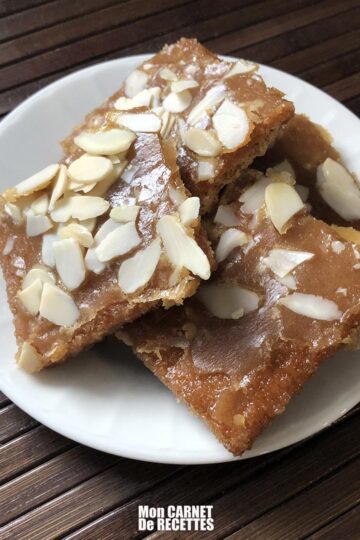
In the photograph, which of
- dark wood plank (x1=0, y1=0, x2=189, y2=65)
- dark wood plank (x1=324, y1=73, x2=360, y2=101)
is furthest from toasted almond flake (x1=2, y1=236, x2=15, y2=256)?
dark wood plank (x1=324, y1=73, x2=360, y2=101)

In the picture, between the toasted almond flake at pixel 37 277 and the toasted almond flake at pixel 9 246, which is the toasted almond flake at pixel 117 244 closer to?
the toasted almond flake at pixel 37 277

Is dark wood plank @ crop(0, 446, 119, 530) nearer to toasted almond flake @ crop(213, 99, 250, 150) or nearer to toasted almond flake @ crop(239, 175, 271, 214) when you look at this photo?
toasted almond flake @ crop(239, 175, 271, 214)

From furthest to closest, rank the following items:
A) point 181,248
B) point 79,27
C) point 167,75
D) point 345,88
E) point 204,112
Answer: point 79,27 < point 345,88 < point 167,75 < point 204,112 < point 181,248

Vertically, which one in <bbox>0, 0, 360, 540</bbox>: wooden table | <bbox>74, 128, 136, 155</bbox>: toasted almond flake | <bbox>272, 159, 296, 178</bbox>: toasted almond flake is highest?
<bbox>74, 128, 136, 155</bbox>: toasted almond flake

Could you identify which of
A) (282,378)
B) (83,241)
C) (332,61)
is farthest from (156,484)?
(332,61)

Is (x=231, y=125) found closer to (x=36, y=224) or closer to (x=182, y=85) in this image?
(x=182, y=85)

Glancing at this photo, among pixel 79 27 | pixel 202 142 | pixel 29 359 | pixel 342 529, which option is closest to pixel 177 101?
pixel 202 142
